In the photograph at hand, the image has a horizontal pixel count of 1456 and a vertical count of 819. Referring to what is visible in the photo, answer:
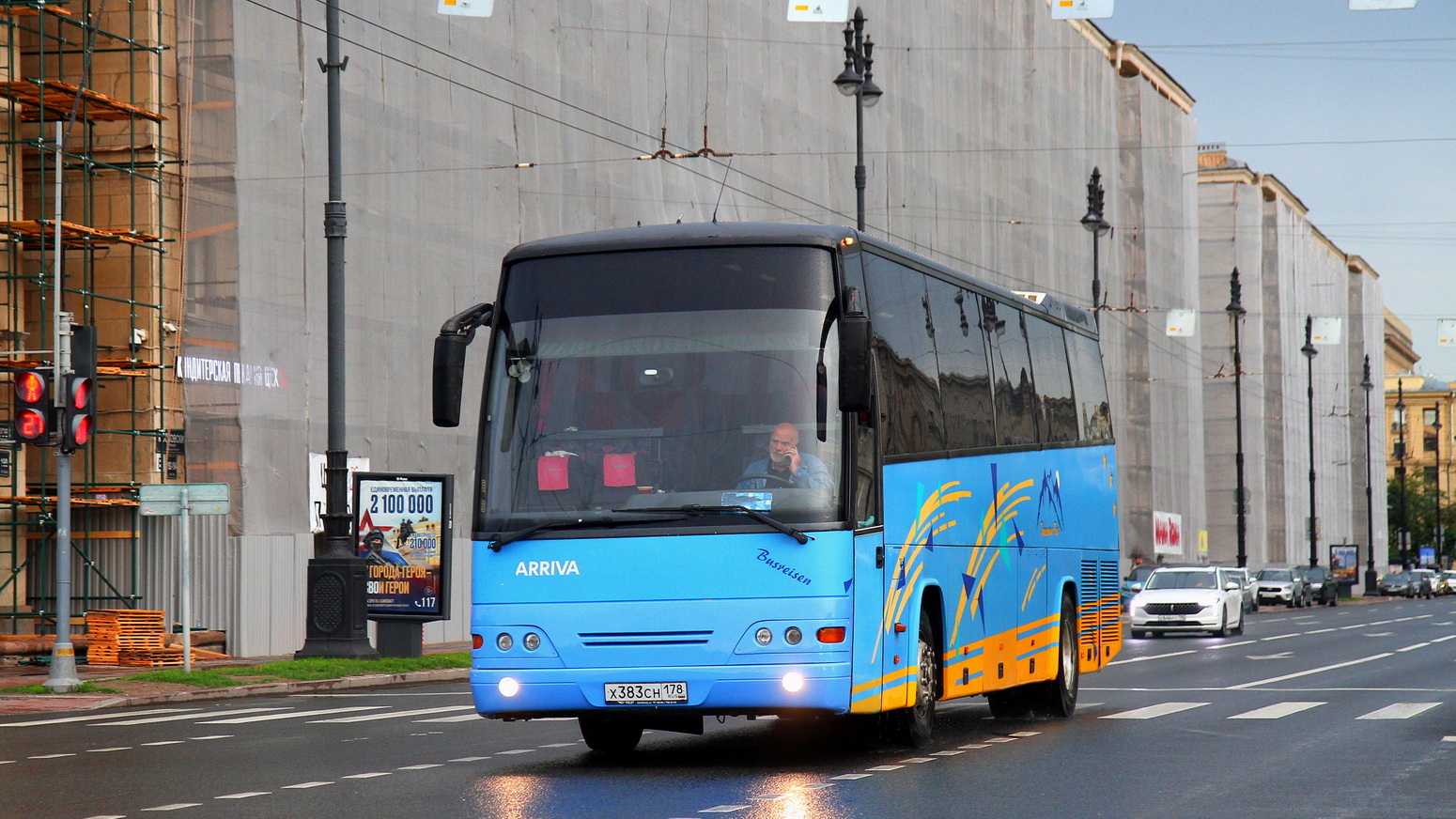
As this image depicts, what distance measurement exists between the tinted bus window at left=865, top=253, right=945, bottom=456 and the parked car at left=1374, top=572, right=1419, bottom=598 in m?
91.4

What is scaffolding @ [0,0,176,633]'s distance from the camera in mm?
27562

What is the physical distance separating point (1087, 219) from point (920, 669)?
95.8 feet

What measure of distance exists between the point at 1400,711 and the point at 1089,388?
14.6 ft

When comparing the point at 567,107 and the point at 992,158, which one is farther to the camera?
the point at 992,158

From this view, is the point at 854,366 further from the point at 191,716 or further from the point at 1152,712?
the point at 191,716

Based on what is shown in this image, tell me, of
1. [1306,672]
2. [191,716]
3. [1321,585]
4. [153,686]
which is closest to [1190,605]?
[1306,672]

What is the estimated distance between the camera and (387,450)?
32969 mm

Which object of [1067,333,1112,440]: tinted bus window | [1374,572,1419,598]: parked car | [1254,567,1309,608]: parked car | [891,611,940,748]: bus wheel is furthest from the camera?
[1374,572,1419,598]: parked car

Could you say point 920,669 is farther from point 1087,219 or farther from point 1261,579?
point 1261,579

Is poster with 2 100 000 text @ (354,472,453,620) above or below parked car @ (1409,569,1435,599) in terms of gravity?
above

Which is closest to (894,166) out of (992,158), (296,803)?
(992,158)

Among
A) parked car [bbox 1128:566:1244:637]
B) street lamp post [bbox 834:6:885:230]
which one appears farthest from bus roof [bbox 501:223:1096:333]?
parked car [bbox 1128:566:1244:637]

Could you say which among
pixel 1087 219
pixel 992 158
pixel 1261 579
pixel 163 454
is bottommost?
pixel 1261 579

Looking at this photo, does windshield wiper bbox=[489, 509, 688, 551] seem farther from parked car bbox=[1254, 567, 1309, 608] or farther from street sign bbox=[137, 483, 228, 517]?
parked car bbox=[1254, 567, 1309, 608]
